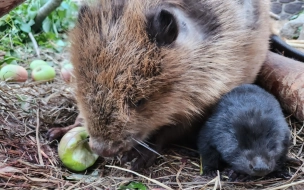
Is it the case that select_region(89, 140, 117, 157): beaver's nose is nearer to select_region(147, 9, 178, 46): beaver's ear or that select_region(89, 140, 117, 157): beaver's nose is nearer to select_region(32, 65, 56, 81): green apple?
select_region(147, 9, 178, 46): beaver's ear

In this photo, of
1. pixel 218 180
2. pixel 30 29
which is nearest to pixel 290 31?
pixel 30 29

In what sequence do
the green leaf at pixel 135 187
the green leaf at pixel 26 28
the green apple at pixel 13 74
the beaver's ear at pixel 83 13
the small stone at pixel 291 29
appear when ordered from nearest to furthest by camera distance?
the green leaf at pixel 135 187, the beaver's ear at pixel 83 13, the green apple at pixel 13 74, the green leaf at pixel 26 28, the small stone at pixel 291 29

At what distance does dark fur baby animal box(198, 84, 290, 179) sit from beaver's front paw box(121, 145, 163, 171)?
321mm

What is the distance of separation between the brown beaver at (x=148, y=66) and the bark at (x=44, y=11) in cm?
268

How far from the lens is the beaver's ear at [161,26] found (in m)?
2.20

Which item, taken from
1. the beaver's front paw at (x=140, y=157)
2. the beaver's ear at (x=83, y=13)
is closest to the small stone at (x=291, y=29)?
→ the beaver's front paw at (x=140, y=157)

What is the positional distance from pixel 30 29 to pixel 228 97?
3.80m

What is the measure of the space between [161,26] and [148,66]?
228 millimetres

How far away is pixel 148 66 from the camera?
2.20 m

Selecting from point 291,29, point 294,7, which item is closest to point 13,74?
point 291,29

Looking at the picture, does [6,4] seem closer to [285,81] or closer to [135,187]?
[135,187]

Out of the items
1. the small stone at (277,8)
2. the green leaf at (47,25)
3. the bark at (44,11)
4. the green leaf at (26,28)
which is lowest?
the small stone at (277,8)

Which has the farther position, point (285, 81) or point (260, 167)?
point (285, 81)

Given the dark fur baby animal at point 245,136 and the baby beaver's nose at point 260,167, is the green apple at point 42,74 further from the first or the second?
the baby beaver's nose at point 260,167
